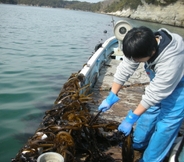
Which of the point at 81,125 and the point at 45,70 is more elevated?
the point at 81,125

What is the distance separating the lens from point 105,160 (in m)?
3.38

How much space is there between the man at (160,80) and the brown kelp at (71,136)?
44 centimetres

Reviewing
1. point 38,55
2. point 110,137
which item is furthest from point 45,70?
point 110,137

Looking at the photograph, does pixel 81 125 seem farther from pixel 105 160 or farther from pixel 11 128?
pixel 11 128

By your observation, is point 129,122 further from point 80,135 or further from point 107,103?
point 80,135

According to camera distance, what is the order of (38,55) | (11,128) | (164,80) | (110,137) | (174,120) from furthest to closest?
(38,55) < (11,128) < (110,137) < (174,120) < (164,80)

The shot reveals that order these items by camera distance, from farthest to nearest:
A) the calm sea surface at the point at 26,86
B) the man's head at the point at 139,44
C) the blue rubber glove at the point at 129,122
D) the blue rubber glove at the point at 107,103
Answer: the calm sea surface at the point at 26,86
the blue rubber glove at the point at 107,103
the blue rubber glove at the point at 129,122
the man's head at the point at 139,44

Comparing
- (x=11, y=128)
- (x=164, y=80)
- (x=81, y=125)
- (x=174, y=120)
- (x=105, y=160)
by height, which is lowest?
(x=11, y=128)

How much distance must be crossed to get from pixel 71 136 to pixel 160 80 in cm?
133

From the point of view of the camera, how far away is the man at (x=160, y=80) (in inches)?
102

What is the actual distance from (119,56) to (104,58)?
38.7 inches

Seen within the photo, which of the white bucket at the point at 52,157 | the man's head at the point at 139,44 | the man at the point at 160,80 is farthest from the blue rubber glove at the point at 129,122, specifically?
the white bucket at the point at 52,157

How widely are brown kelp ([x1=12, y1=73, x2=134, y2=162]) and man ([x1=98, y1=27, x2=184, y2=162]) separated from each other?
0.44 metres

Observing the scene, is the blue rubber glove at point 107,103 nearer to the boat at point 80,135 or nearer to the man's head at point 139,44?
the boat at point 80,135
